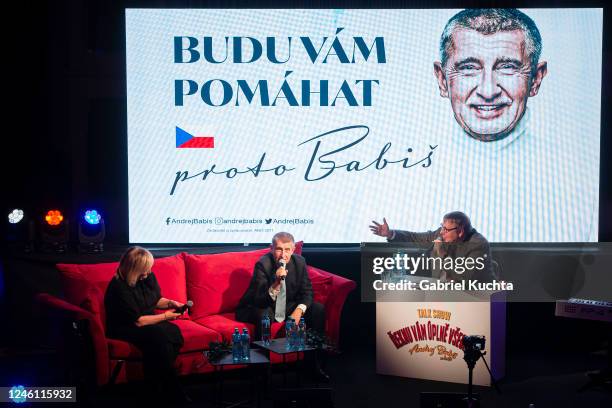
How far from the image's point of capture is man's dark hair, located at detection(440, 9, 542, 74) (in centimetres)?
652

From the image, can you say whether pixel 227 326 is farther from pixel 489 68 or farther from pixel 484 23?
pixel 484 23

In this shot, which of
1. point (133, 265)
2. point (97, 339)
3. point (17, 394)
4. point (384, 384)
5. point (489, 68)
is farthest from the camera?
point (489, 68)

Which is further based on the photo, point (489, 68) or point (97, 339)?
point (489, 68)

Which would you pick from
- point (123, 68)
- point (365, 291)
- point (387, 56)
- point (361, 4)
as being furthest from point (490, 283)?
point (123, 68)

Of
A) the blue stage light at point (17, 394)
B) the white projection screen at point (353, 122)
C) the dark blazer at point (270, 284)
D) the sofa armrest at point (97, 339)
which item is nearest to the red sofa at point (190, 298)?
the sofa armrest at point (97, 339)

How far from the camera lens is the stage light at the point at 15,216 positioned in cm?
647

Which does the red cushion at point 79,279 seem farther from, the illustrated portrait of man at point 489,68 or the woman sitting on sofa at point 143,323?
the illustrated portrait of man at point 489,68

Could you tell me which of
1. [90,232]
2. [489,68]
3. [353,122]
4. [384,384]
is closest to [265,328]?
[384,384]

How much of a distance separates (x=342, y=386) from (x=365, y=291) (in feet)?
4.39

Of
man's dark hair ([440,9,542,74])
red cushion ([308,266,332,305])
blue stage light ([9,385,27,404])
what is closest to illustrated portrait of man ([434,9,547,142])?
man's dark hair ([440,9,542,74])

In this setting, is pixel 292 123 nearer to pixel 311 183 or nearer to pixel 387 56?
pixel 311 183

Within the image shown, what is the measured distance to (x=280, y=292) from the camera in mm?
5500

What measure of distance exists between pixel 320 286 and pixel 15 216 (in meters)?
2.80

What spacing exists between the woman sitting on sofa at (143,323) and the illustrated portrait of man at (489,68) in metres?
3.17
